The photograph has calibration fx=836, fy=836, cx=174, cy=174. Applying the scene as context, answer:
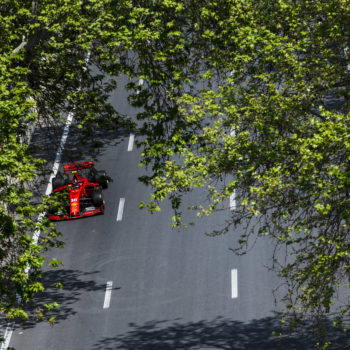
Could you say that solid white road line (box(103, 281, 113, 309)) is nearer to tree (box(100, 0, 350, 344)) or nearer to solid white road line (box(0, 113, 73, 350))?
solid white road line (box(0, 113, 73, 350))

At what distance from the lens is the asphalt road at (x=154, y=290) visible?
787 inches

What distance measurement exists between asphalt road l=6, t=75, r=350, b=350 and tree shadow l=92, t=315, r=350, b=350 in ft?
0.08

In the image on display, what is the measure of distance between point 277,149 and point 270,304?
837 cm

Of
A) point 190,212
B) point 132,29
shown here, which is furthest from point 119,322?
point 132,29

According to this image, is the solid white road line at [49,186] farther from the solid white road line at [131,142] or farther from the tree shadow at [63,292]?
the solid white road line at [131,142]

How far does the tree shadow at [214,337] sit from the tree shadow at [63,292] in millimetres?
1855

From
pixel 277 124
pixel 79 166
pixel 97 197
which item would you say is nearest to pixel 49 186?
pixel 97 197

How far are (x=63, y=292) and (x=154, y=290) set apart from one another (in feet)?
8.15

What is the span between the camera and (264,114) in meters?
13.9

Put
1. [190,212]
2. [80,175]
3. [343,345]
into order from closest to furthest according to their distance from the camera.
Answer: [343,345]
[190,212]
[80,175]

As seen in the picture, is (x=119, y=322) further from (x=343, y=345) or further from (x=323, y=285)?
(x=323, y=285)

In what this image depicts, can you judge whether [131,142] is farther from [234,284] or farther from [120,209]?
[234,284]

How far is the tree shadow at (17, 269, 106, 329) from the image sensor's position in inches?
842

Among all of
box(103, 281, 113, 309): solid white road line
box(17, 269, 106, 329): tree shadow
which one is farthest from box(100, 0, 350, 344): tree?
box(17, 269, 106, 329): tree shadow
